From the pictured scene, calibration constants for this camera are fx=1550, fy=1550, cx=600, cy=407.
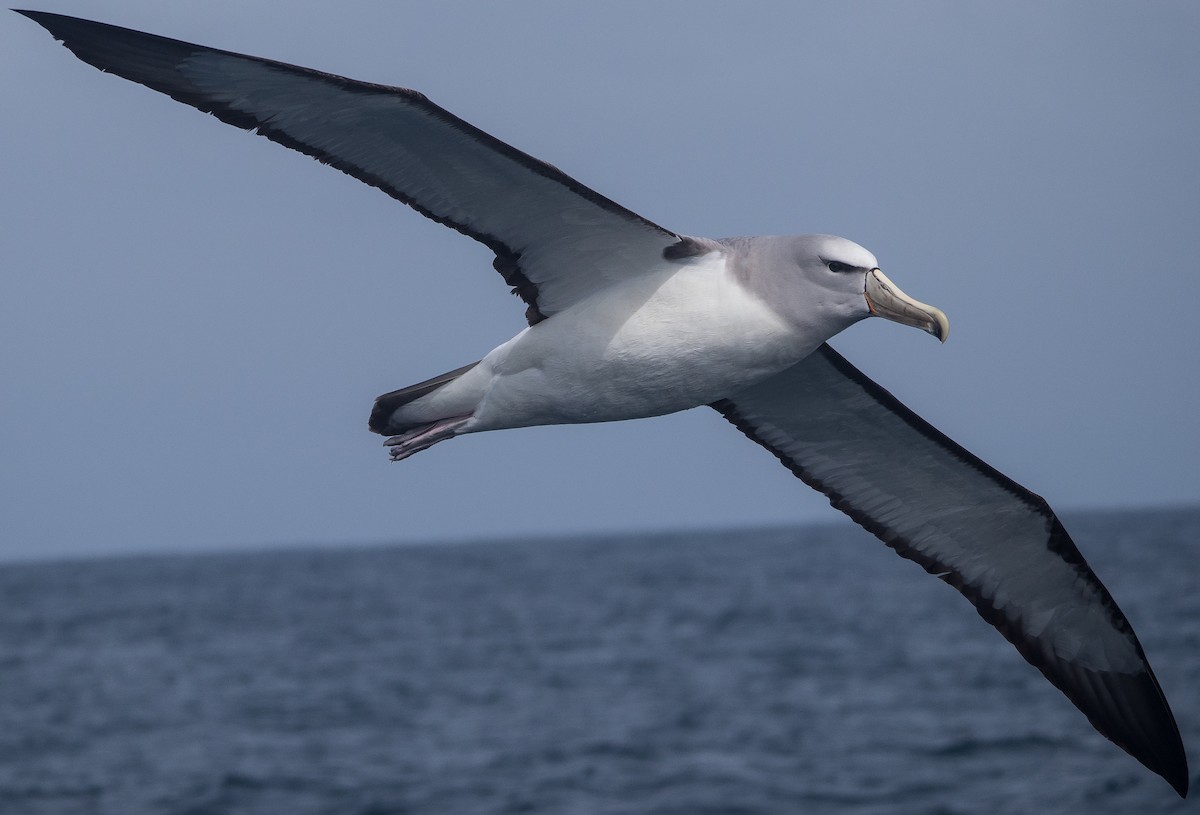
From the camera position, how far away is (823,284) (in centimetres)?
751

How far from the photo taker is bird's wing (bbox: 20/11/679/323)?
23.7ft

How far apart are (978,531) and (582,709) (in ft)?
72.2

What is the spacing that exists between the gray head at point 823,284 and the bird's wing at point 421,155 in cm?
54

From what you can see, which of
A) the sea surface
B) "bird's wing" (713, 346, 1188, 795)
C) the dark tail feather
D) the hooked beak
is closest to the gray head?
the hooked beak

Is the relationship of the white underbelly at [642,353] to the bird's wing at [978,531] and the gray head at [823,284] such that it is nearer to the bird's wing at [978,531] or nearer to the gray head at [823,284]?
the gray head at [823,284]

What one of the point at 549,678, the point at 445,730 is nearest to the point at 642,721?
the point at 445,730

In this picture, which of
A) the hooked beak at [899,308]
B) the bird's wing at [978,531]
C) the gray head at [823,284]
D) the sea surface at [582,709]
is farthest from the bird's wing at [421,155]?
the sea surface at [582,709]

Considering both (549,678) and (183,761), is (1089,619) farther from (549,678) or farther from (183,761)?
(549,678)

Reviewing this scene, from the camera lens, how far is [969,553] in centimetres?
1032

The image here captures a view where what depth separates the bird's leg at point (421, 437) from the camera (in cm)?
847

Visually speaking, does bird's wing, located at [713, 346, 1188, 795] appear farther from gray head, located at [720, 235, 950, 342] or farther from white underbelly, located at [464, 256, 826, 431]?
gray head, located at [720, 235, 950, 342]

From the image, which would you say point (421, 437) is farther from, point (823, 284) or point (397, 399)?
point (823, 284)

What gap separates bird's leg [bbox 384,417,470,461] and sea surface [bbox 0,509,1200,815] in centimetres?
1412

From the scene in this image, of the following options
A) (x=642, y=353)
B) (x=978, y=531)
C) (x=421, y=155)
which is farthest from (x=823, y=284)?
(x=978, y=531)
